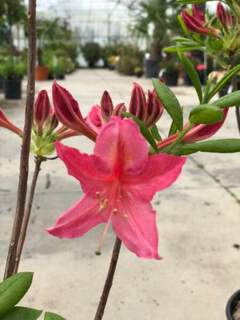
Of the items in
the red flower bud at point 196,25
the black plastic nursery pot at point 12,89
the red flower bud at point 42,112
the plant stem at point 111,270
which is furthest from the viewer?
the black plastic nursery pot at point 12,89

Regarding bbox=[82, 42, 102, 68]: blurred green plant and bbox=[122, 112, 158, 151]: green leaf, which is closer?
bbox=[122, 112, 158, 151]: green leaf

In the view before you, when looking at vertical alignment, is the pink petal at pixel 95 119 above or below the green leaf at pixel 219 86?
below

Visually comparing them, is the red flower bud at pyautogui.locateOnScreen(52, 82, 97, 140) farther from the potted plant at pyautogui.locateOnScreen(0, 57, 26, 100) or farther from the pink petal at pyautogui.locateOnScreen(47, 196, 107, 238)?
the potted plant at pyautogui.locateOnScreen(0, 57, 26, 100)

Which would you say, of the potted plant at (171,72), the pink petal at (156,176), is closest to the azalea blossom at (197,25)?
the pink petal at (156,176)

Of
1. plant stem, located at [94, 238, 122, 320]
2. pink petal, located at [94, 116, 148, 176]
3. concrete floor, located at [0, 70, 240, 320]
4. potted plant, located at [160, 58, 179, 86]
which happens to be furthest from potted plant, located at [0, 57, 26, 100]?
pink petal, located at [94, 116, 148, 176]

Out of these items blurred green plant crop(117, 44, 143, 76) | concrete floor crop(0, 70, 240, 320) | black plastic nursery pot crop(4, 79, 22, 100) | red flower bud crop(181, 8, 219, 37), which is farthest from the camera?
blurred green plant crop(117, 44, 143, 76)

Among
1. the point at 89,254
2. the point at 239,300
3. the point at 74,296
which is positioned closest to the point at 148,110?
the point at 239,300

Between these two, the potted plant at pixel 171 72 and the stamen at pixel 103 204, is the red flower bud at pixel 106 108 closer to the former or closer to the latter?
the stamen at pixel 103 204

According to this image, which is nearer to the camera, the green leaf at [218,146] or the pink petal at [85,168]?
the pink petal at [85,168]
